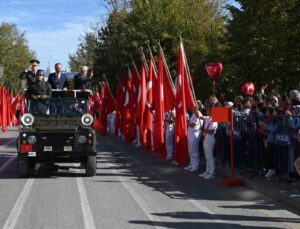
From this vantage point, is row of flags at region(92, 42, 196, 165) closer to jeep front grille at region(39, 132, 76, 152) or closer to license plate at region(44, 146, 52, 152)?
jeep front grille at region(39, 132, 76, 152)

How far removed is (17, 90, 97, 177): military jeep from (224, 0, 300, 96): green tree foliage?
636 cm

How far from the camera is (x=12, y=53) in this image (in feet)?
333

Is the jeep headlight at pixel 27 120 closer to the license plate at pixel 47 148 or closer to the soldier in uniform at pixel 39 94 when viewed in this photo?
the soldier in uniform at pixel 39 94

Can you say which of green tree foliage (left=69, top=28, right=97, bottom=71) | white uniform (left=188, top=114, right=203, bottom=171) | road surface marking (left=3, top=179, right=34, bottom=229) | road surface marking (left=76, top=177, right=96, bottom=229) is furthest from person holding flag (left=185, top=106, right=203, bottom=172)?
green tree foliage (left=69, top=28, right=97, bottom=71)

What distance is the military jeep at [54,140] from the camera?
598 inches

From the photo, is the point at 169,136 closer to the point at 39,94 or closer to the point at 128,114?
the point at 39,94

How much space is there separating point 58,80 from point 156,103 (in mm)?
4047

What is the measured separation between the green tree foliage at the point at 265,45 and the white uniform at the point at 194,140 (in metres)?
3.99

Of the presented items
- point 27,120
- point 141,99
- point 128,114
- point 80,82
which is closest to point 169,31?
point 128,114

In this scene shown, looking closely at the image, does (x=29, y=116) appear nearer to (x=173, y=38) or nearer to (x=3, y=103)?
(x=173, y=38)

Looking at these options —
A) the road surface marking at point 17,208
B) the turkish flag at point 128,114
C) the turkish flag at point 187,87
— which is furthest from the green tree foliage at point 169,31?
the road surface marking at point 17,208

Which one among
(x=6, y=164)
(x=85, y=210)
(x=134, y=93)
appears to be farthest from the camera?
(x=134, y=93)

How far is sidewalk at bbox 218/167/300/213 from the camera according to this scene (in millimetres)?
10745

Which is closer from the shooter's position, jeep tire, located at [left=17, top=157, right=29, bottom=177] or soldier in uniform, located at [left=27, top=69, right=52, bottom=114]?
jeep tire, located at [left=17, top=157, right=29, bottom=177]
